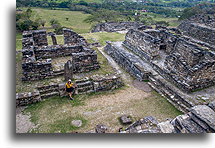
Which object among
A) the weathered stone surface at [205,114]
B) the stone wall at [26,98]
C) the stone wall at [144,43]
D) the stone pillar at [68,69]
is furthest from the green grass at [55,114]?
the stone wall at [144,43]

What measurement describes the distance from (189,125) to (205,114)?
77 centimetres

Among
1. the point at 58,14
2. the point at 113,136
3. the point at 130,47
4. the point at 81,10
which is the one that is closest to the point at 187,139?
the point at 113,136

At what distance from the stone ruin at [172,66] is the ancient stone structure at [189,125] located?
117 inches

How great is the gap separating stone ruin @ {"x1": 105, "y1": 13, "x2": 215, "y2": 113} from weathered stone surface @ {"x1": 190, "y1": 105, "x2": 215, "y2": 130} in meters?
2.79

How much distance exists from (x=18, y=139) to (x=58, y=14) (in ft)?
77.7

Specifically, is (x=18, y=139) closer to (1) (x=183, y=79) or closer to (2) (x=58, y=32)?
(1) (x=183, y=79)

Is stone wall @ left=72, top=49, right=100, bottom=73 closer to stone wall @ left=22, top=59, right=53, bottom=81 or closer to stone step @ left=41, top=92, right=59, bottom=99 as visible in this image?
stone wall @ left=22, top=59, right=53, bottom=81

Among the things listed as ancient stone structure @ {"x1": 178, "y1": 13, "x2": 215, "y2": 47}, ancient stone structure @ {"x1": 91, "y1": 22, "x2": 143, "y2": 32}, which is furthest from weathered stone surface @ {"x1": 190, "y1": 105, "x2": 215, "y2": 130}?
ancient stone structure @ {"x1": 91, "y1": 22, "x2": 143, "y2": 32}

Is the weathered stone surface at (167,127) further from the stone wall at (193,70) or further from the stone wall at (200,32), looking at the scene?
the stone wall at (200,32)

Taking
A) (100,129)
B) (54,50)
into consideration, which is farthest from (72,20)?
(100,129)

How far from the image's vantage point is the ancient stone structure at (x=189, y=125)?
634 cm

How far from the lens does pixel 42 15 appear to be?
92.7 feet

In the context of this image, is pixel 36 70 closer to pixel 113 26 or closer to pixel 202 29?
Answer: pixel 202 29

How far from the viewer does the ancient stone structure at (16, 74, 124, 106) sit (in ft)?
31.1
